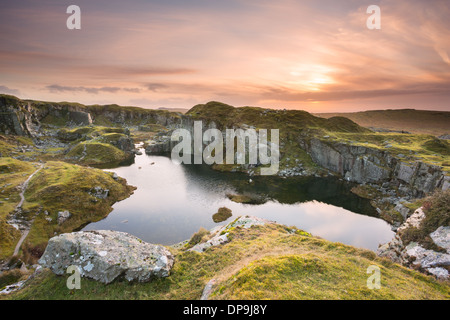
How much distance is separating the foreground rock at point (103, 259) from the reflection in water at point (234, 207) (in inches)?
892

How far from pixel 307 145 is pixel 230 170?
4147 centimetres

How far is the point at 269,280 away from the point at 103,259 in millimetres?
13798

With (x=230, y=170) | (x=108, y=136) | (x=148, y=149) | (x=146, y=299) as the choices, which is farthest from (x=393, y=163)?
(x=108, y=136)

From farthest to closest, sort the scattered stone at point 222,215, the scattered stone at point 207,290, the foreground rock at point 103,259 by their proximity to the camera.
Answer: the scattered stone at point 222,215
the foreground rock at point 103,259
the scattered stone at point 207,290

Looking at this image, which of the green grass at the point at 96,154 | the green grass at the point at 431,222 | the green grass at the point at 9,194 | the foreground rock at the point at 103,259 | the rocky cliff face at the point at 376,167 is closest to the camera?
the foreground rock at the point at 103,259

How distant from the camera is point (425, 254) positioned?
731 inches

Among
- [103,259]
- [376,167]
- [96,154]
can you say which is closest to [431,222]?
[103,259]

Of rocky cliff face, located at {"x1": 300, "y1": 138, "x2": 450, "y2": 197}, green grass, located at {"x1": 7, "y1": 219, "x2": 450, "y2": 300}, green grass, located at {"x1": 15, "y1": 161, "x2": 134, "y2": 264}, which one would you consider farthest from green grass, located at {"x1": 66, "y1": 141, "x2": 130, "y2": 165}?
rocky cliff face, located at {"x1": 300, "y1": 138, "x2": 450, "y2": 197}

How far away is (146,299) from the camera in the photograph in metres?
15.5

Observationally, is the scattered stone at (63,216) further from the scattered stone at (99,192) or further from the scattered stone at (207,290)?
the scattered stone at (207,290)

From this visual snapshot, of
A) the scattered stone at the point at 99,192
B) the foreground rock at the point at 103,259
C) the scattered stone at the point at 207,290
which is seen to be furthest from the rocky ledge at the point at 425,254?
the scattered stone at the point at 99,192

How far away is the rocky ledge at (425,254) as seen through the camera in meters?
16.6

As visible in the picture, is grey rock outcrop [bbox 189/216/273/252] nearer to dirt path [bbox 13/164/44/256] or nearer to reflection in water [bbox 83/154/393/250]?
reflection in water [bbox 83/154/393/250]

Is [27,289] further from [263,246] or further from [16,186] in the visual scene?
[16,186]
